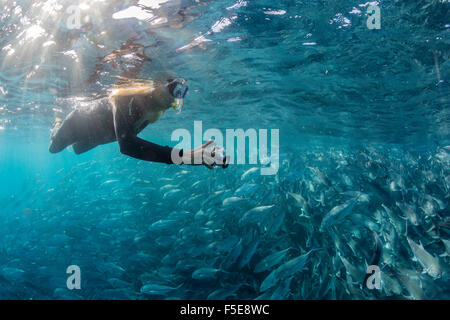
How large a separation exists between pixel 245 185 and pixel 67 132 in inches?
181

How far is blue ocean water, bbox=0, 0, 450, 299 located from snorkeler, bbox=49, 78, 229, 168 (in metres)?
2.72

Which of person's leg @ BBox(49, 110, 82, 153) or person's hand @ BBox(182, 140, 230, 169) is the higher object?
person's hand @ BBox(182, 140, 230, 169)

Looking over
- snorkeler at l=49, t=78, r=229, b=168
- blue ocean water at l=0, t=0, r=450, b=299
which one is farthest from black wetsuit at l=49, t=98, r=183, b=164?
blue ocean water at l=0, t=0, r=450, b=299

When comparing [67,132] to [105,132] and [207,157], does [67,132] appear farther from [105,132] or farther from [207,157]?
[207,157]

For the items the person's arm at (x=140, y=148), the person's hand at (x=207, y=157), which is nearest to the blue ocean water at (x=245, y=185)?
the person's hand at (x=207, y=157)

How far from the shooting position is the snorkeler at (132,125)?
2.83 meters

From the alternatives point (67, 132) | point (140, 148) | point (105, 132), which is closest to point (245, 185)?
point (105, 132)

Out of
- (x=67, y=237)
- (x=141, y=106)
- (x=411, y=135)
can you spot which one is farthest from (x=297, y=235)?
(x=411, y=135)

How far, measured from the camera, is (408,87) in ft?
39.8

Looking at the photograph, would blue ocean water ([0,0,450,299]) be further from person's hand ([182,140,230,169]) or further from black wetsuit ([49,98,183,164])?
black wetsuit ([49,98,183,164])

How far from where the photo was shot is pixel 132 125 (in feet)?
11.8

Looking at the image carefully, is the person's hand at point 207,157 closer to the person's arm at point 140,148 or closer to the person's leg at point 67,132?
the person's arm at point 140,148

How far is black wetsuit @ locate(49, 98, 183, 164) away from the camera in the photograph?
292 centimetres

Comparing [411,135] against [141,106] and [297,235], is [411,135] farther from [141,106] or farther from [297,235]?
[141,106]
